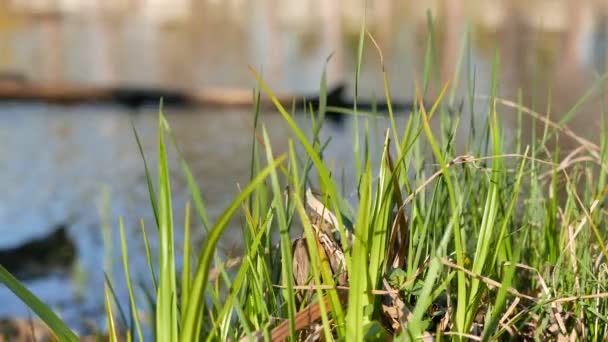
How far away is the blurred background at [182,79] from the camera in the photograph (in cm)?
360

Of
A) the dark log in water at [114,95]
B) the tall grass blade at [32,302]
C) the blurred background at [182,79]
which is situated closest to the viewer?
the tall grass blade at [32,302]

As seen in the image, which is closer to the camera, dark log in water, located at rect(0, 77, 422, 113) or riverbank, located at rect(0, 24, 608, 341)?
riverbank, located at rect(0, 24, 608, 341)

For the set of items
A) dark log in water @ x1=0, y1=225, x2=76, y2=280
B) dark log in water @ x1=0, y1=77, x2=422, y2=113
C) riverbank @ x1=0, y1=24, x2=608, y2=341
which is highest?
riverbank @ x1=0, y1=24, x2=608, y2=341

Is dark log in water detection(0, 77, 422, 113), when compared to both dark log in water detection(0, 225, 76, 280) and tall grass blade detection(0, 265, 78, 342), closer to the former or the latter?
dark log in water detection(0, 225, 76, 280)

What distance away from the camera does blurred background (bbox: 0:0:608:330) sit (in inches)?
142

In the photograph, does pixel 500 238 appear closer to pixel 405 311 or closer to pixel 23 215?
pixel 405 311

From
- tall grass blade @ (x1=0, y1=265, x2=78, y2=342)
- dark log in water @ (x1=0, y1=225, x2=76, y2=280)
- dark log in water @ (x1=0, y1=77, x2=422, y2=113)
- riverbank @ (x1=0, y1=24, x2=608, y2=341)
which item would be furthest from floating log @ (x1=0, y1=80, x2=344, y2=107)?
tall grass blade @ (x1=0, y1=265, x2=78, y2=342)

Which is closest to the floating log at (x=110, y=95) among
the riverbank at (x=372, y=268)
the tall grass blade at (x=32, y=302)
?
the riverbank at (x=372, y=268)

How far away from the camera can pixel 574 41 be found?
8.62m

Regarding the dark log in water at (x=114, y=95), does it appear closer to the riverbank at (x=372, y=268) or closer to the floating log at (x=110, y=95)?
the floating log at (x=110, y=95)

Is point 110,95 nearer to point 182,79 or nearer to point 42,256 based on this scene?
point 182,79

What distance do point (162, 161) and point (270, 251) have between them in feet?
0.97

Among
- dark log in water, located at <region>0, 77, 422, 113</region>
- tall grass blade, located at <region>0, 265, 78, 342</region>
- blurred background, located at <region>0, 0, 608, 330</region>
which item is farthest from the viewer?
dark log in water, located at <region>0, 77, 422, 113</region>

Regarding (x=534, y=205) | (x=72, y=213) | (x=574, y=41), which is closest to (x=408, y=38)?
(x=574, y=41)
